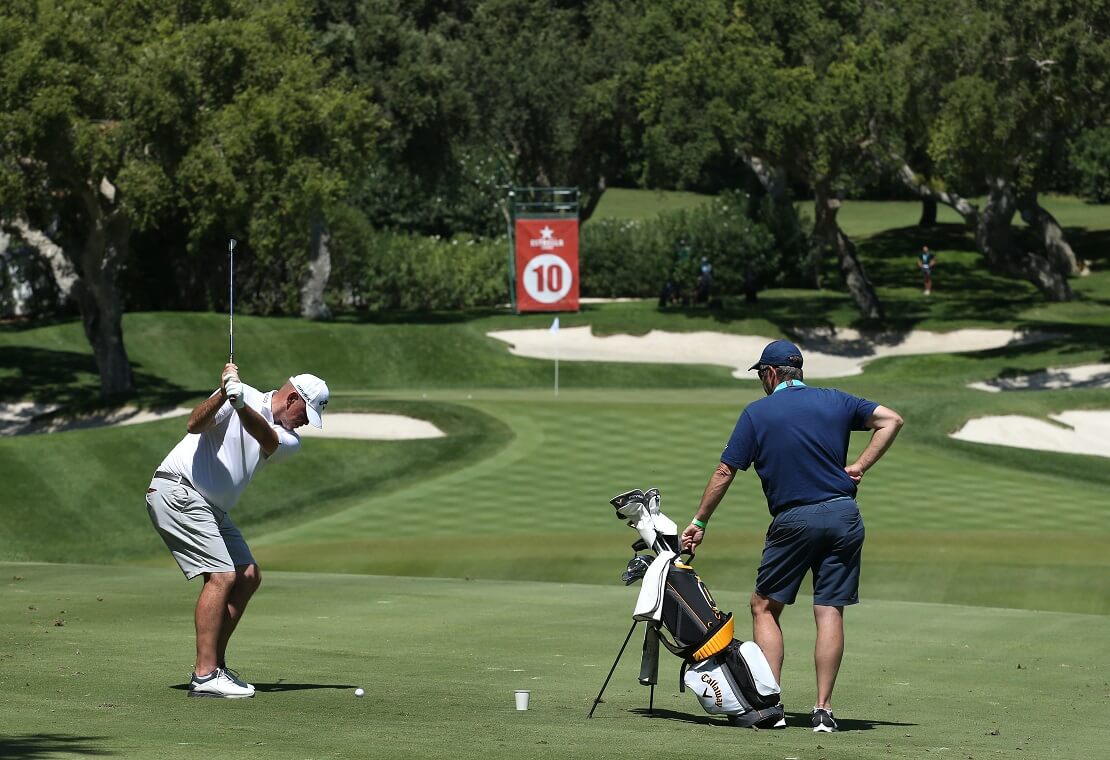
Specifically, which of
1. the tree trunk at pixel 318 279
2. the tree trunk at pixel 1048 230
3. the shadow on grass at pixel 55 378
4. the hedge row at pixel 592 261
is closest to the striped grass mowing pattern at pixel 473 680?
the shadow on grass at pixel 55 378

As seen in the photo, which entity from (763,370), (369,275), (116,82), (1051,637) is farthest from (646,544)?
(369,275)

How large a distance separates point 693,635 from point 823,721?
0.81 meters

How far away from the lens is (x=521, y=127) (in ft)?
218

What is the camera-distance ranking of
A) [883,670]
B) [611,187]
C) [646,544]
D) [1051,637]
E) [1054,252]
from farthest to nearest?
[611,187], [1054,252], [1051,637], [883,670], [646,544]

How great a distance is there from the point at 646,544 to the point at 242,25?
29759mm

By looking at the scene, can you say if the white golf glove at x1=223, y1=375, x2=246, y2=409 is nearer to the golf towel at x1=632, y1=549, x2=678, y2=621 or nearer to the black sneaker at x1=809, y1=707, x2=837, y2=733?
the golf towel at x1=632, y1=549, x2=678, y2=621

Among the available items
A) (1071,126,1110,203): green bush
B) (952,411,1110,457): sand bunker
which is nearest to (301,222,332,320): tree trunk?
(952,411,1110,457): sand bunker

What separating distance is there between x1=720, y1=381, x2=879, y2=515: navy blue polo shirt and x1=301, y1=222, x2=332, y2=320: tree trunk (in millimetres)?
45403

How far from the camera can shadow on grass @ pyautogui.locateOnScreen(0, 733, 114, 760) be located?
7375mm

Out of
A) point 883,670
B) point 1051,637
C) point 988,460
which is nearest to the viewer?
point 883,670

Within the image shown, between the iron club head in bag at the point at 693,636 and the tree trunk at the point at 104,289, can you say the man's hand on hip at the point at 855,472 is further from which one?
the tree trunk at the point at 104,289

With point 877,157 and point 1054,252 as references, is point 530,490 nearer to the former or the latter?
point 877,157

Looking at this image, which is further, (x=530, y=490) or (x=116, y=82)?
(x=116, y=82)

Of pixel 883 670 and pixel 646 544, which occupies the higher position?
pixel 646 544
